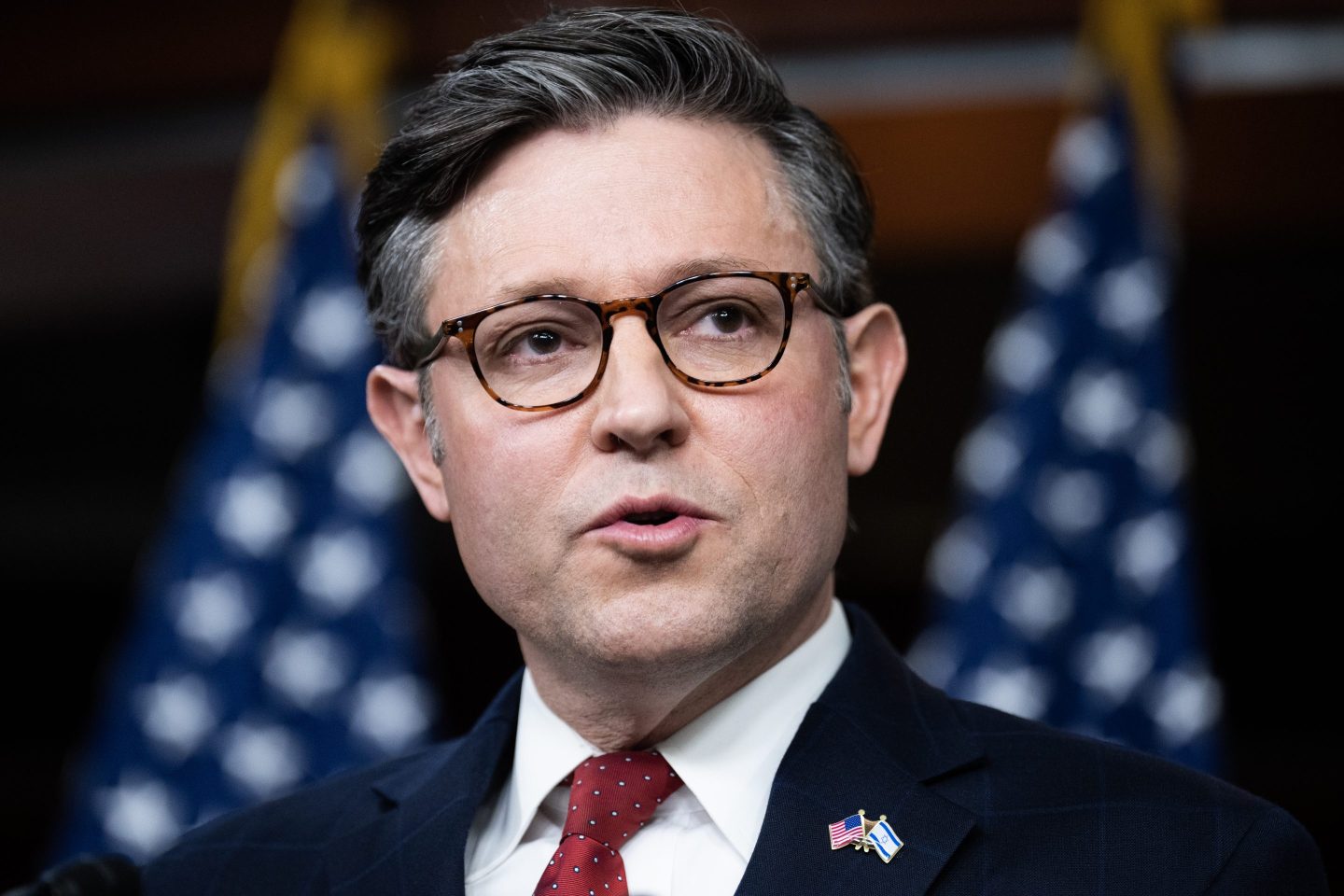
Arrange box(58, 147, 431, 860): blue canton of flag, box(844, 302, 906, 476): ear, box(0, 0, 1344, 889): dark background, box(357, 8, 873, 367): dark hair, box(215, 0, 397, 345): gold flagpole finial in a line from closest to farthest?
box(357, 8, 873, 367): dark hair < box(844, 302, 906, 476): ear < box(58, 147, 431, 860): blue canton of flag < box(215, 0, 397, 345): gold flagpole finial < box(0, 0, 1344, 889): dark background

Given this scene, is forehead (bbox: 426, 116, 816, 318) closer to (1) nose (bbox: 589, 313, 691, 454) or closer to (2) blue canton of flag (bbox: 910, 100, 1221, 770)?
(1) nose (bbox: 589, 313, 691, 454)

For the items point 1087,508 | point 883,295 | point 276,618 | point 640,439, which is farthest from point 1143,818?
point 883,295

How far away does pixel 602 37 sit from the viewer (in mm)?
1660

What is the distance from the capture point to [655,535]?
4.70 feet

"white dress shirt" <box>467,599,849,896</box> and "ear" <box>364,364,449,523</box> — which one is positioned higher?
"ear" <box>364,364,449,523</box>

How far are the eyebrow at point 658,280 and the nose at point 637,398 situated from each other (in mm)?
54

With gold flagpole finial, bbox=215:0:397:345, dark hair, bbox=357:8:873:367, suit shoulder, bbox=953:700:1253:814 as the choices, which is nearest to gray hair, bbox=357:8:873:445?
dark hair, bbox=357:8:873:367

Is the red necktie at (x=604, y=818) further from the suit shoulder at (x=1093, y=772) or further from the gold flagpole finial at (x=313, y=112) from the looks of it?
the gold flagpole finial at (x=313, y=112)

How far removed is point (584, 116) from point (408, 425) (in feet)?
1.49

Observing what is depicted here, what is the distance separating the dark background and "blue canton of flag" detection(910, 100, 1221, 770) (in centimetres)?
80

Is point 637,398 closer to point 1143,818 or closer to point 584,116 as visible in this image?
point 584,116

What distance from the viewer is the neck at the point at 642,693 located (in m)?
1.54

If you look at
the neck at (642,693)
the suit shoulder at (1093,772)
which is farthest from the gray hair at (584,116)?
the suit shoulder at (1093,772)

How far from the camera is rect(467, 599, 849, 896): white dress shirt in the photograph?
149 centimetres
